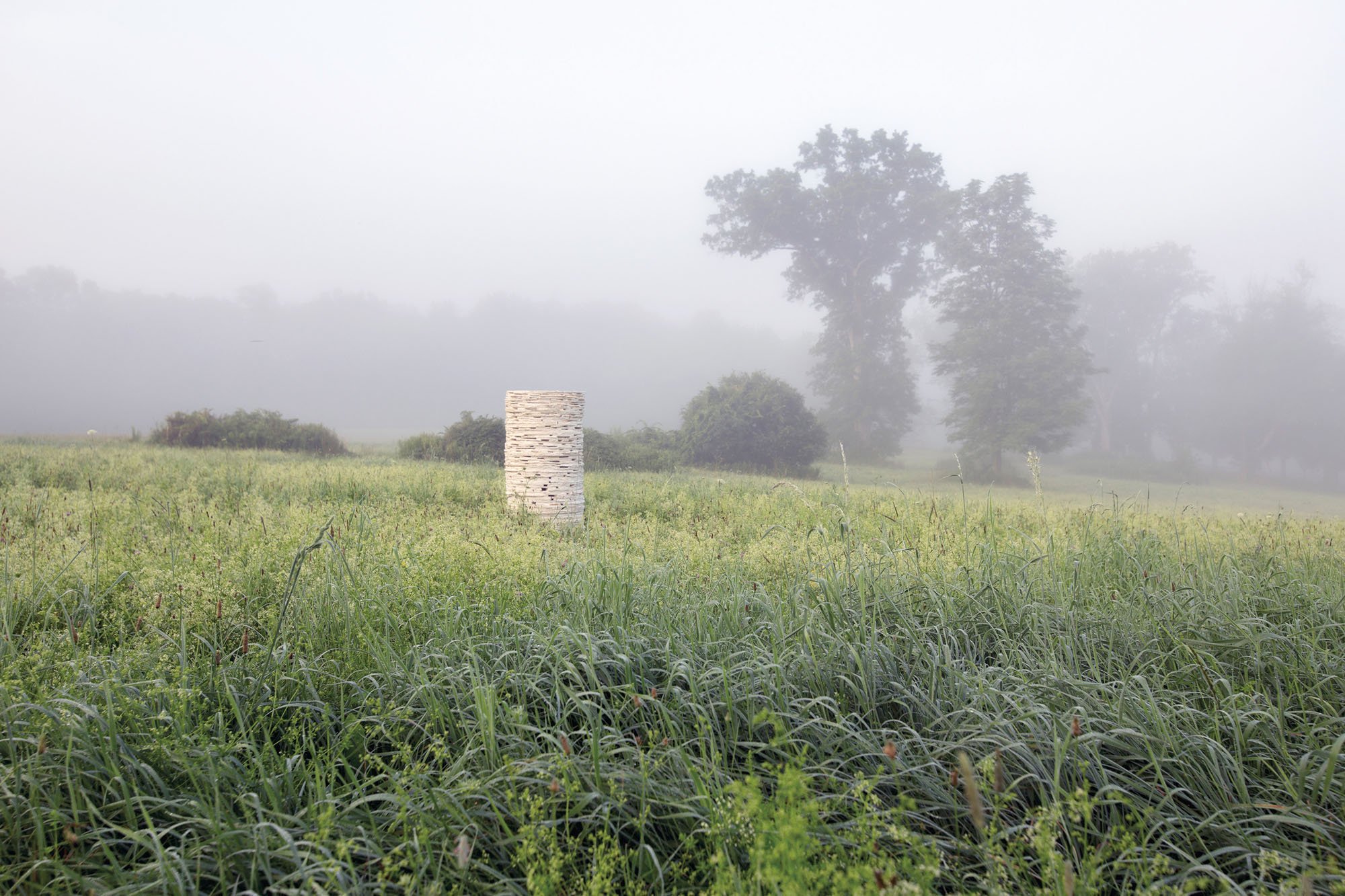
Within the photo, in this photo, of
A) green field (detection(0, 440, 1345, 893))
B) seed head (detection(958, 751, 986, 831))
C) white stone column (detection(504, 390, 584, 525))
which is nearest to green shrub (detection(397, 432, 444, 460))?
white stone column (detection(504, 390, 584, 525))

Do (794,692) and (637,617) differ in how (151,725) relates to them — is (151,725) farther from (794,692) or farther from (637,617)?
(794,692)

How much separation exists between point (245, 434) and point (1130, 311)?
44.5 m

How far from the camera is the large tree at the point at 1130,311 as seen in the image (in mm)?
37719

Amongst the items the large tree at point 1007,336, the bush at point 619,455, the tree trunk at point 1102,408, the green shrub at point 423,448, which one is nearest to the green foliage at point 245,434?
the green shrub at point 423,448

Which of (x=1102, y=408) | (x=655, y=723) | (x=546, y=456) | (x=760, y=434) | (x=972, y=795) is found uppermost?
(x=1102, y=408)

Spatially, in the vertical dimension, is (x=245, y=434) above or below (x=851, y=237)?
below

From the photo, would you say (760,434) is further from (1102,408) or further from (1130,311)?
(1130,311)

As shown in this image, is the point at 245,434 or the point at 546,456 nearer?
the point at 546,456

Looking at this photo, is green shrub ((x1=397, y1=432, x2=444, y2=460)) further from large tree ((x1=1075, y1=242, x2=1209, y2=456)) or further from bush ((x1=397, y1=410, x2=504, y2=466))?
large tree ((x1=1075, y1=242, x2=1209, y2=456))

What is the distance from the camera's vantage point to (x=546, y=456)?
27.4 feet

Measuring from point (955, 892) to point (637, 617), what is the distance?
181cm

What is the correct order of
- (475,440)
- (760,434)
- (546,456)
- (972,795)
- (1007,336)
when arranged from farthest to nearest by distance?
(1007,336) → (760,434) → (475,440) → (546,456) → (972,795)

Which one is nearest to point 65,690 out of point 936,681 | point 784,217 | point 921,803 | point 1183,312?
point 921,803

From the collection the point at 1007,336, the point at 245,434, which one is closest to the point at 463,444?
the point at 245,434
